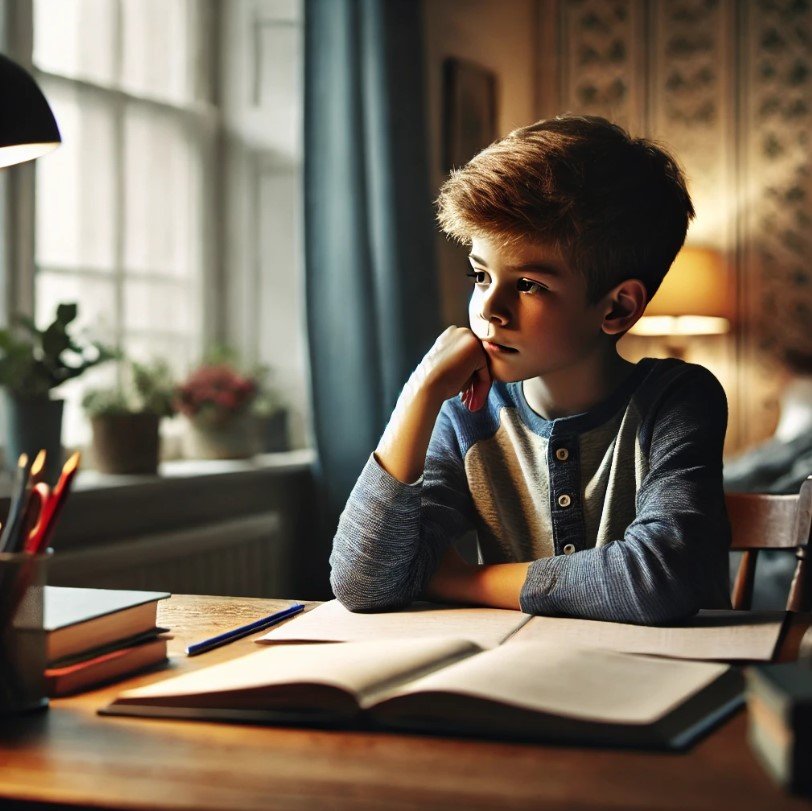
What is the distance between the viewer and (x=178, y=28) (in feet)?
9.61

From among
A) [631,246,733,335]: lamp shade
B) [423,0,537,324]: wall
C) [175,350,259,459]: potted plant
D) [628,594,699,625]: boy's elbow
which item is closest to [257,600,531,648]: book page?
[628,594,699,625]: boy's elbow

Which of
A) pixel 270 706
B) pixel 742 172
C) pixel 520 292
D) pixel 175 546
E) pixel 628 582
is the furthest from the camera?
pixel 742 172

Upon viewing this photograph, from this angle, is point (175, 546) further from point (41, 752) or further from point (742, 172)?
point (742, 172)

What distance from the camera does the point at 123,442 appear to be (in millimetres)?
2412

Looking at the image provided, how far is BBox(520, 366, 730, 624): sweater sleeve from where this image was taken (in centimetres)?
102

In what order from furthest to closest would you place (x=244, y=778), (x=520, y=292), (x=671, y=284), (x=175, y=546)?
(x=671, y=284) → (x=175, y=546) → (x=520, y=292) → (x=244, y=778)

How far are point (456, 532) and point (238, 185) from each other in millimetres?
2073

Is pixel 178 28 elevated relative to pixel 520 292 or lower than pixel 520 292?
elevated

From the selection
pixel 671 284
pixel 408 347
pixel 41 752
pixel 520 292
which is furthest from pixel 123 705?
pixel 671 284

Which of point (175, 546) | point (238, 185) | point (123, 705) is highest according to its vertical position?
point (238, 185)

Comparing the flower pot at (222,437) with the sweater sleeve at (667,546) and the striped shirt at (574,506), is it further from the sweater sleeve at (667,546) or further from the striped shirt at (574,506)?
the sweater sleeve at (667,546)

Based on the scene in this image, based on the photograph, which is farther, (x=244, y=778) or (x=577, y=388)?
(x=577, y=388)

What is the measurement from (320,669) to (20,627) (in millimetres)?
212

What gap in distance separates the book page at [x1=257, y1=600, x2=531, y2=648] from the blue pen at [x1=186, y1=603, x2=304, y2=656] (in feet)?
0.05
